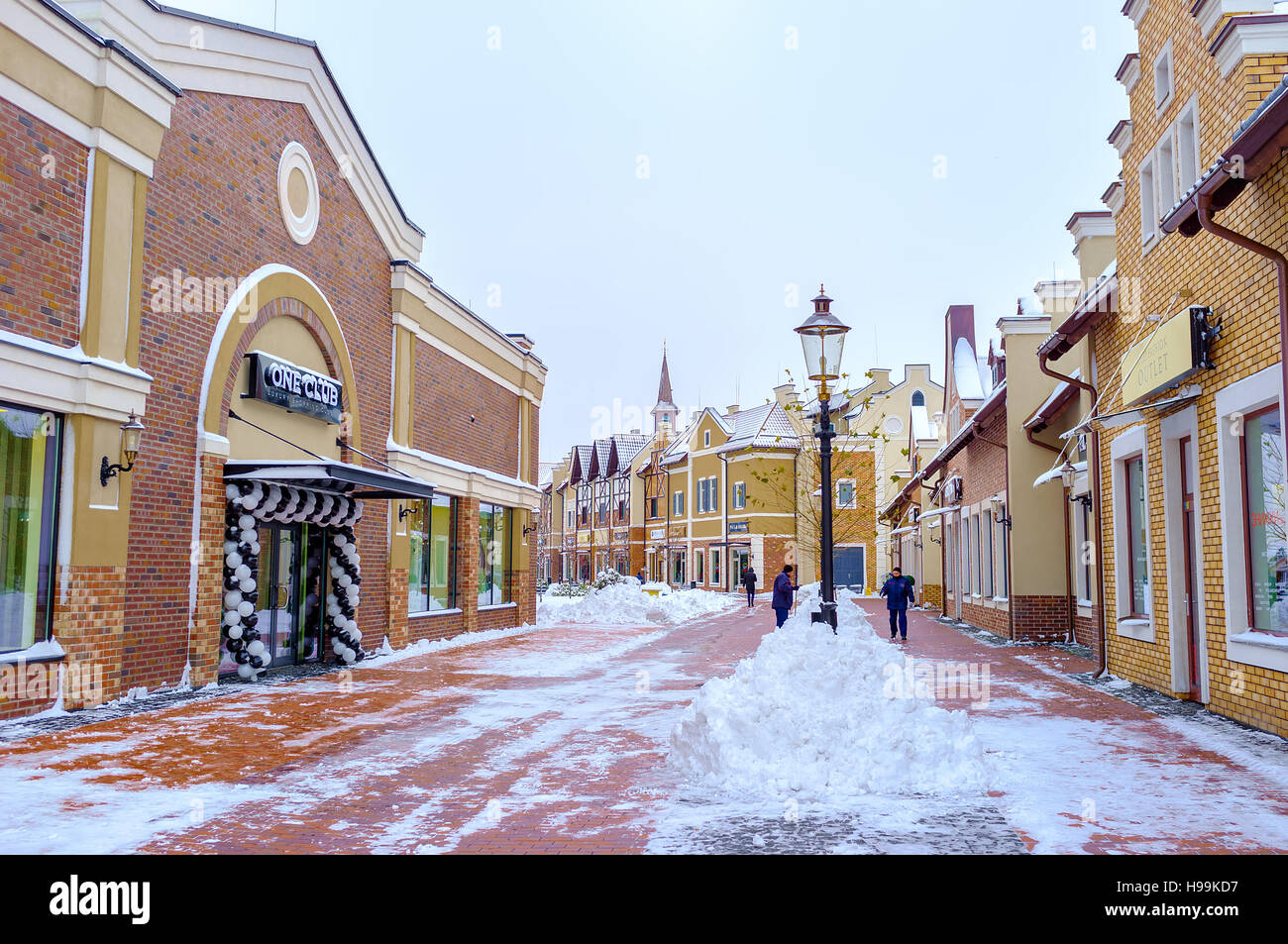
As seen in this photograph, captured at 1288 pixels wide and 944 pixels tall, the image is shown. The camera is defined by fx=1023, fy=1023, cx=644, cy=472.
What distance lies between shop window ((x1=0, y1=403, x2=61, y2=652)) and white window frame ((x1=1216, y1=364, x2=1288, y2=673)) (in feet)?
37.3

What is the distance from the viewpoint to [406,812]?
647 cm

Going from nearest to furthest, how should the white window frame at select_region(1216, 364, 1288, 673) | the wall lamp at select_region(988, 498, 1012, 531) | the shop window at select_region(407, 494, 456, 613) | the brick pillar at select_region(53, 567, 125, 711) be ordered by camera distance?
the white window frame at select_region(1216, 364, 1288, 673) → the brick pillar at select_region(53, 567, 125, 711) → the shop window at select_region(407, 494, 456, 613) → the wall lamp at select_region(988, 498, 1012, 531)

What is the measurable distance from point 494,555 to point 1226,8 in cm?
1831

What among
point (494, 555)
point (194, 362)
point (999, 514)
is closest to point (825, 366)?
point (194, 362)

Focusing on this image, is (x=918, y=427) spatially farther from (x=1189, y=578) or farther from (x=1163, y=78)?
(x=1189, y=578)

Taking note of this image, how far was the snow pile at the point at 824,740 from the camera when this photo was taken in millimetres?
6848

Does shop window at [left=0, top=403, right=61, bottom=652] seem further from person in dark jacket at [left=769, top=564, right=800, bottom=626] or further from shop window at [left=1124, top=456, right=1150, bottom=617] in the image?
person in dark jacket at [left=769, top=564, right=800, bottom=626]

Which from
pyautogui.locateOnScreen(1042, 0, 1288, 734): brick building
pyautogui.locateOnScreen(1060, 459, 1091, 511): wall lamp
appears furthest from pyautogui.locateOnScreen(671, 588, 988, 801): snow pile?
pyautogui.locateOnScreen(1060, 459, 1091, 511): wall lamp

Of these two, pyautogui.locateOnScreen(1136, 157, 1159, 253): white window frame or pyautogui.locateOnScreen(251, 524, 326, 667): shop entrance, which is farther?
pyautogui.locateOnScreen(251, 524, 326, 667): shop entrance

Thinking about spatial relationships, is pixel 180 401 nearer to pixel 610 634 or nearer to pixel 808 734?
pixel 808 734

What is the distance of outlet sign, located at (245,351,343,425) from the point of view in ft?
45.0

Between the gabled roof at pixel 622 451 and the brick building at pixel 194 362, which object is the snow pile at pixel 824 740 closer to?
the brick building at pixel 194 362

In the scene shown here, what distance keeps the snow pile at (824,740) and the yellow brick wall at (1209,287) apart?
11.3 ft
